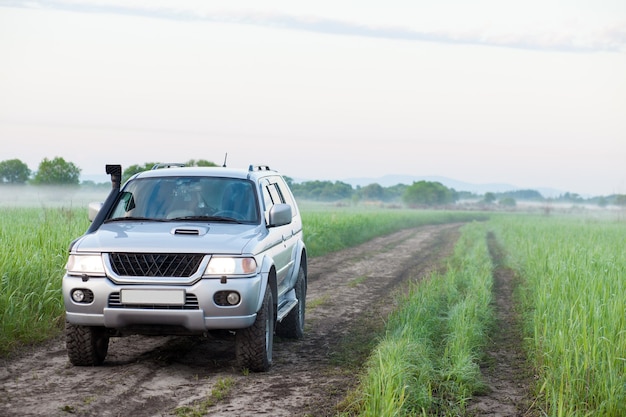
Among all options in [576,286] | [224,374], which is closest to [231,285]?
[224,374]

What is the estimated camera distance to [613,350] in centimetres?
720

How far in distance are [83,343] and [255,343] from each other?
1680 millimetres

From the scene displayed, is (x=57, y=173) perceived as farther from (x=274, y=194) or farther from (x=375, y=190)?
(x=375, y=190)

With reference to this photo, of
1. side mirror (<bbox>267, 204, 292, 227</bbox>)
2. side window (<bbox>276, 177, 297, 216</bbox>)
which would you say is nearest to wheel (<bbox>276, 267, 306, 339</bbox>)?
side window (<bbox>276, 177, 297, 216</bbox>)

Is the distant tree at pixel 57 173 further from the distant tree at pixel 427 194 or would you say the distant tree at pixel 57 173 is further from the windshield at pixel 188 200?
the distant tree at pixel 427 194

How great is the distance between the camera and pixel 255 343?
7.45m

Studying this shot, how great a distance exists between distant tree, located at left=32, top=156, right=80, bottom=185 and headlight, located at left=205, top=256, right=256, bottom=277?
60.6m

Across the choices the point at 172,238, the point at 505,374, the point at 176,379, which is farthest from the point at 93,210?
the point at 505,374

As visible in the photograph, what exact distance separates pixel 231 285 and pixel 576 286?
5895 mm

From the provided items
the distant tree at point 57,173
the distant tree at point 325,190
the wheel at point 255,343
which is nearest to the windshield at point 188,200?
the wheel at point 255,343

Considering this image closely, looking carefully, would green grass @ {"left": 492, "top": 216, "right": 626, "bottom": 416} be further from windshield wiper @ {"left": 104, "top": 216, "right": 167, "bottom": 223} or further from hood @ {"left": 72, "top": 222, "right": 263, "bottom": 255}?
windshield wiper @ {"left": 104, "top": 216, "right": 167, "bottom": 223}

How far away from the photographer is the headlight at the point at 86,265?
7.25m

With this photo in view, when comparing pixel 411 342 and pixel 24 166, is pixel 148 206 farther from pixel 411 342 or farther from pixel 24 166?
pixel 24 166

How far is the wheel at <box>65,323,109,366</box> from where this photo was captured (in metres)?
7.53
